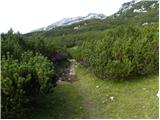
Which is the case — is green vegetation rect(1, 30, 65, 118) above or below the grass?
above

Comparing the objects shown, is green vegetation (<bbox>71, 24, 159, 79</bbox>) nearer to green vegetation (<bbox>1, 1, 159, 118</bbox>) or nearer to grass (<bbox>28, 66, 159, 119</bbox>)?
green vegetation (<bbox>1, 1, 159, 118</bbox>)

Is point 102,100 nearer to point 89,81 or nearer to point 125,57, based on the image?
point 89,81

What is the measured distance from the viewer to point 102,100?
19.5m

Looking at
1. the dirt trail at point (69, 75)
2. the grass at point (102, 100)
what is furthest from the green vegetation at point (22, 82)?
the dirt trail at point (69, 75)

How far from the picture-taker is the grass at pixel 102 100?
17.5 metres

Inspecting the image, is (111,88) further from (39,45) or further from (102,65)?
(39,45)

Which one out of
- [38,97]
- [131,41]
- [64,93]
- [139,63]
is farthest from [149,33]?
[38,97]

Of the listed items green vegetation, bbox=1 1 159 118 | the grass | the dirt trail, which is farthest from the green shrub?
the dirt trail

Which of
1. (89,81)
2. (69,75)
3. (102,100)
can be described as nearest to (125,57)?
(89,81)

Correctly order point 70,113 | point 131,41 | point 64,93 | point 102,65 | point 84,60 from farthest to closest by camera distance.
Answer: point 84,60 → point 131,41 → point 102,65 → point 64,93 → point 70,113

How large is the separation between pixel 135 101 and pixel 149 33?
8326 millimetres

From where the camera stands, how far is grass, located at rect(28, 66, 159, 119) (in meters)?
17.5

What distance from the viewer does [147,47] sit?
23766 millimetres

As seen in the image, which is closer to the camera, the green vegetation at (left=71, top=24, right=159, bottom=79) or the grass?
the grass
